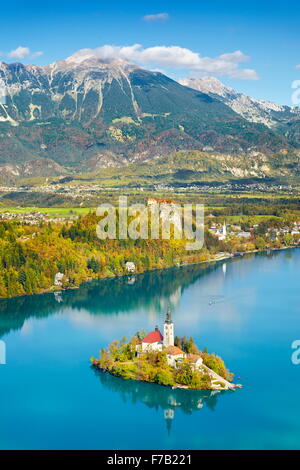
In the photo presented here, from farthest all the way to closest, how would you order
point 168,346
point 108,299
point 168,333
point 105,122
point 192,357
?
1. point 105,122
2. point 108,299
3. point 168,333
4. point 168,346
5. point 192,357

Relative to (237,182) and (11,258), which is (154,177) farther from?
(11,258)

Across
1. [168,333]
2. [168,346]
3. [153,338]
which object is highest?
[168,333]

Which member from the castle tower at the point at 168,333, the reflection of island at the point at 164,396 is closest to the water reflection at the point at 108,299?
the castle tower at the point at 168,333

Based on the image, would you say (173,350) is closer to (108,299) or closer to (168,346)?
(168,346)

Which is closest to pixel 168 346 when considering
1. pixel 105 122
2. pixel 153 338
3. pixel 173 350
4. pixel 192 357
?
pixel 173 350

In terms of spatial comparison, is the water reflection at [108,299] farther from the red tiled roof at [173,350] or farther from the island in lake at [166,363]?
the red tiled roof at [173,350]

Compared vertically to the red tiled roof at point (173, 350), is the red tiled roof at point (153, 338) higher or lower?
higher
